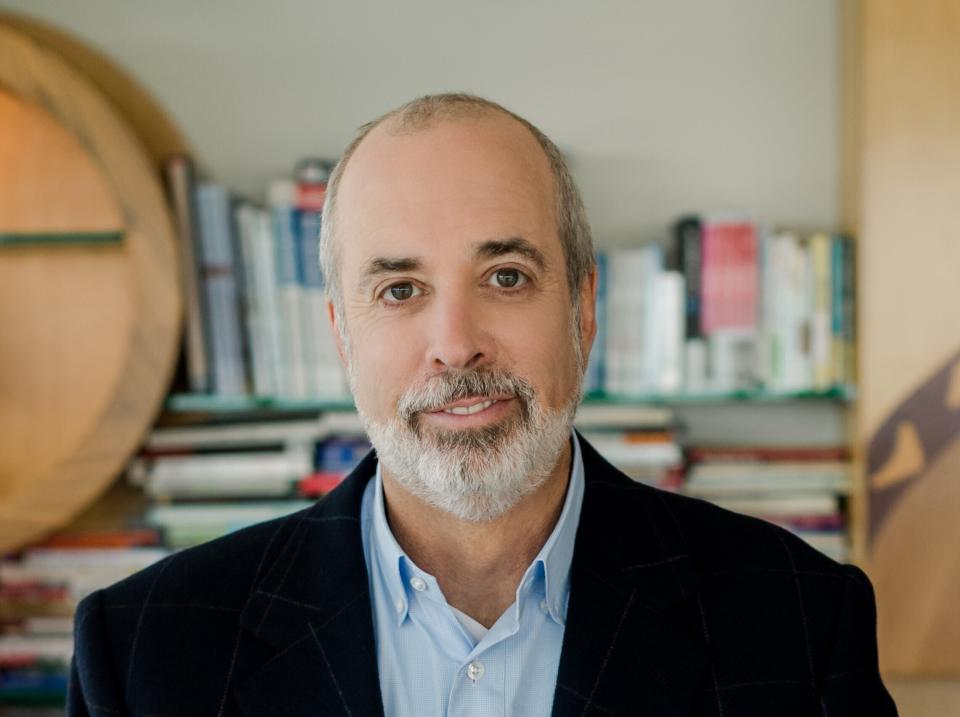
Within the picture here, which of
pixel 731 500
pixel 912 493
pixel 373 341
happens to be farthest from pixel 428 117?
pixel 912 493

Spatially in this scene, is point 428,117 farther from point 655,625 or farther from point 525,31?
point 525,31

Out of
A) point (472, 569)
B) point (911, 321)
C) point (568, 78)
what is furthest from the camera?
point (568, 78)

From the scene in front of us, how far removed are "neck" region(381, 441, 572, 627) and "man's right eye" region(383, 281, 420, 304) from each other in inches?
8.4

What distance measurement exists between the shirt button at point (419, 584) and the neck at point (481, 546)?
34 millimetres

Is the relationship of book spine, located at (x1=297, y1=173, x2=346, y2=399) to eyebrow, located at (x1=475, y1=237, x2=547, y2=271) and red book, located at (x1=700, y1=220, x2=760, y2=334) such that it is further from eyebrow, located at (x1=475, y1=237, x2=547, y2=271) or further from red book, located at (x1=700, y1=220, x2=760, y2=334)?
eyebrow, located at (x1=475, y1=237, x2=547, y2=271)

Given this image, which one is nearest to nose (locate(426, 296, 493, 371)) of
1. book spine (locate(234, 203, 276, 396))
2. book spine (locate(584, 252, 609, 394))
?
book spine (locate(584, 252, 609, 394))

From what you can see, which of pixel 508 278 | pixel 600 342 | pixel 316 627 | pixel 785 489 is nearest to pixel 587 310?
pixel 508 278

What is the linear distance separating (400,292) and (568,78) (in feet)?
4.78

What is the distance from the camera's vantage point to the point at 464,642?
4.12 feet

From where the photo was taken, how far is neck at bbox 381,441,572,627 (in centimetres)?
130

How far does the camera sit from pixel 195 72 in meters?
2.60

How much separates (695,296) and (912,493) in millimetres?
638

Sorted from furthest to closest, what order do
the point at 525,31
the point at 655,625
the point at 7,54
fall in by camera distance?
1. the point at 525,31
2. the point at 7,54
3. the point at 655,625

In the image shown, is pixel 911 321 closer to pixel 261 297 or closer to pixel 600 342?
pixel 600 342
